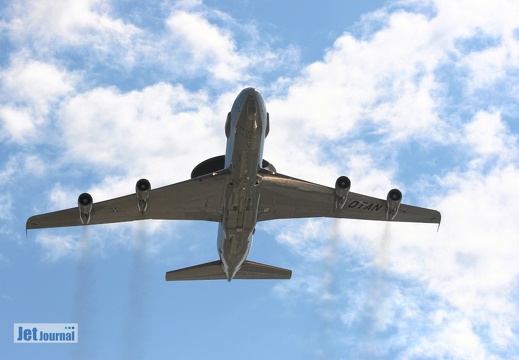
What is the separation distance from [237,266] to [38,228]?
15.0m

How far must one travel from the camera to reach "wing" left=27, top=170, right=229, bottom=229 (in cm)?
6425

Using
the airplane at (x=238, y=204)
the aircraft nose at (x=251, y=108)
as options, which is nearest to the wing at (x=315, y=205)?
the airplane at (x=238, y=204)

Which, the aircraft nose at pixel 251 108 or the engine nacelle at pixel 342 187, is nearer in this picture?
the aircraft nose at pixel 251 108

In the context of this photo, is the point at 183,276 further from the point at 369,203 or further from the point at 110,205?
the point at 369,203

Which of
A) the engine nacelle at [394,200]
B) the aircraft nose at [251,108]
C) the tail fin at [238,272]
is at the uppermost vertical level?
the aircraft nose at [251,108]

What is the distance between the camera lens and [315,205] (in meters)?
66.6

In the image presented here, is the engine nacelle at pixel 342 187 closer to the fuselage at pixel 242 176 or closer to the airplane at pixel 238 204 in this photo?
the airplane at pixel 238 204

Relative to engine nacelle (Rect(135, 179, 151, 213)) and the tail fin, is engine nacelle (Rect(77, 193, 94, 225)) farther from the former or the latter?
the tail fin

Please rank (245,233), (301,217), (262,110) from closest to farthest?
(262,110)
(245,233)
(301,217)

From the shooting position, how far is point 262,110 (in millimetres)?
58844

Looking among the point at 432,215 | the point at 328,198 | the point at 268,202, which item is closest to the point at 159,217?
the point at 268,202

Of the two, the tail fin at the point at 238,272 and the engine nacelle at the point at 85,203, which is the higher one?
the engine nacelle at the point at 85,203

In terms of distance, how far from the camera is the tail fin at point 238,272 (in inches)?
2618

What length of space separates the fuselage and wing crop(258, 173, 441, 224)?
10.0 feet
